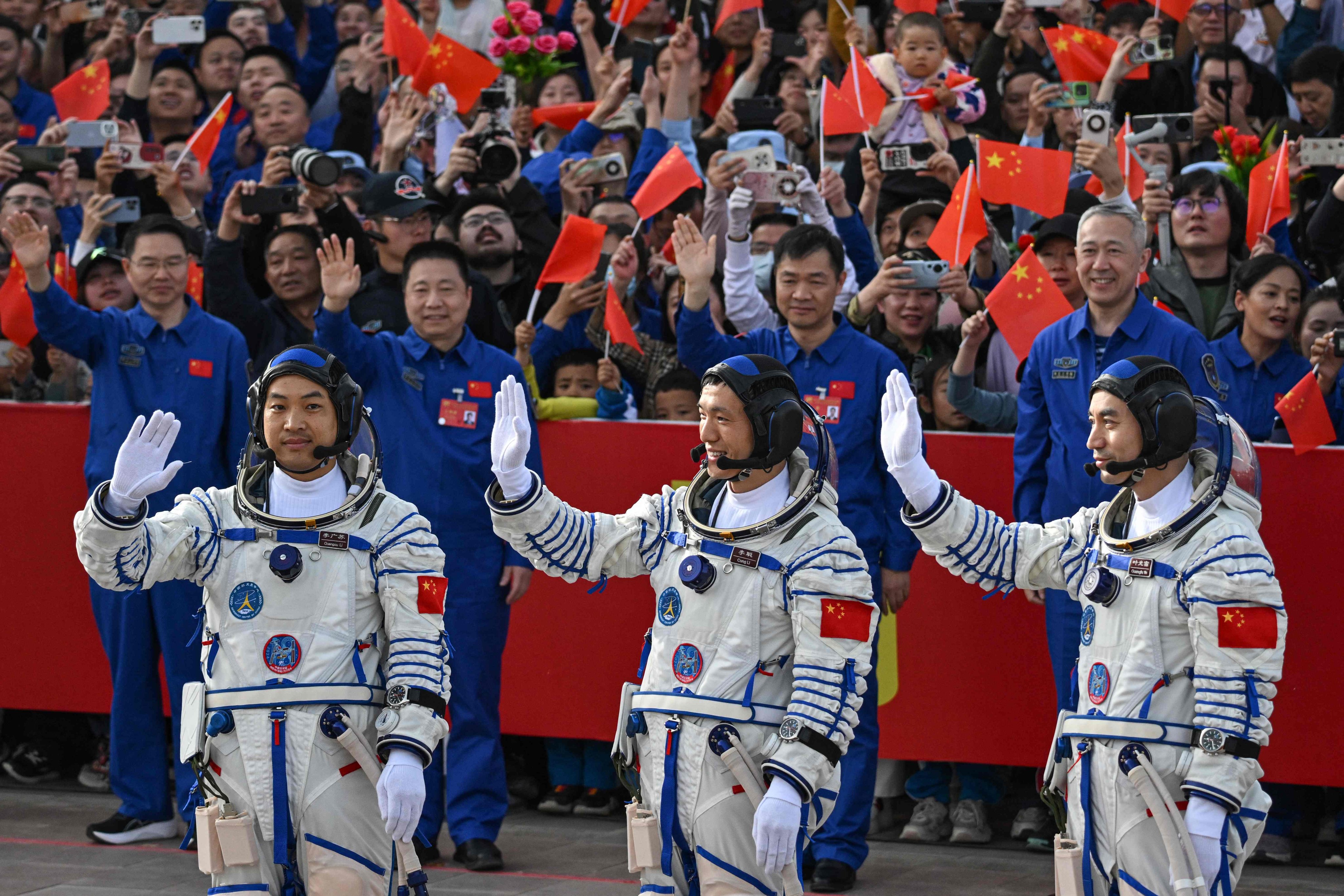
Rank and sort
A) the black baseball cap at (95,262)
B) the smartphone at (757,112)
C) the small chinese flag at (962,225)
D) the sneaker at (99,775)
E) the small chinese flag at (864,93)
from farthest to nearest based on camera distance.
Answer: the smartphone at (757,112), the small chinese flag at (864,93), the black baseball cap at (95,262), the sneaker at (99,775), the small chinese flag at (962,225)

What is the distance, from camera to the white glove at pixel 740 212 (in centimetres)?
736

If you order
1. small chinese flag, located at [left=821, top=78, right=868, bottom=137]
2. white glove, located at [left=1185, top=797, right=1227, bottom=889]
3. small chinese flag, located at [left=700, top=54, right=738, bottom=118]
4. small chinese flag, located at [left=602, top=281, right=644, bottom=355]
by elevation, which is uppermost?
small chinese flag, located at [left=700, top=54, right=738, bottom=118]

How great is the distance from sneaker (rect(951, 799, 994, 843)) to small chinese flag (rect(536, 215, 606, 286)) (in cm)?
293

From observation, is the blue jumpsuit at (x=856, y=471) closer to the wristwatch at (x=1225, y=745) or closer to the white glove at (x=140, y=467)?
the wristwatch at (x=1225, y=745)

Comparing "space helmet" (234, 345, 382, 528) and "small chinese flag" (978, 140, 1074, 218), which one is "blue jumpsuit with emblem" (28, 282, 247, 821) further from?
"small chinese flag" (978, 140, 1074, 218)

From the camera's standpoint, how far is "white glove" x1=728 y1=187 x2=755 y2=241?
24.1 ft

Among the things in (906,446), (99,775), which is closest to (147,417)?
(99,775)

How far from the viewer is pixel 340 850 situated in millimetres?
4785

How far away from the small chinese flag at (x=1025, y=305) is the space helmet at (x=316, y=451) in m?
3.01

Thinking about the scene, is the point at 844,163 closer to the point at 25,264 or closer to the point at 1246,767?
the point at 25,264

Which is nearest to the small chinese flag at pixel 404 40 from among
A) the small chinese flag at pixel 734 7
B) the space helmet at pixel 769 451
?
the small chinese flag at pixel 734 7

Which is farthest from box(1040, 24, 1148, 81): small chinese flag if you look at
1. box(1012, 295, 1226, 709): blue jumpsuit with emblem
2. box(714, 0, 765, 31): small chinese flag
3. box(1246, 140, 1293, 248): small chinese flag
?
box(1012, 295, 1226, 709): blue jumpsuit with emblem

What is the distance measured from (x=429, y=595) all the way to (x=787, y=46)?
628 cm

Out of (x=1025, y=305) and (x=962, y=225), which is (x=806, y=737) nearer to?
(x=1025, y=305)
